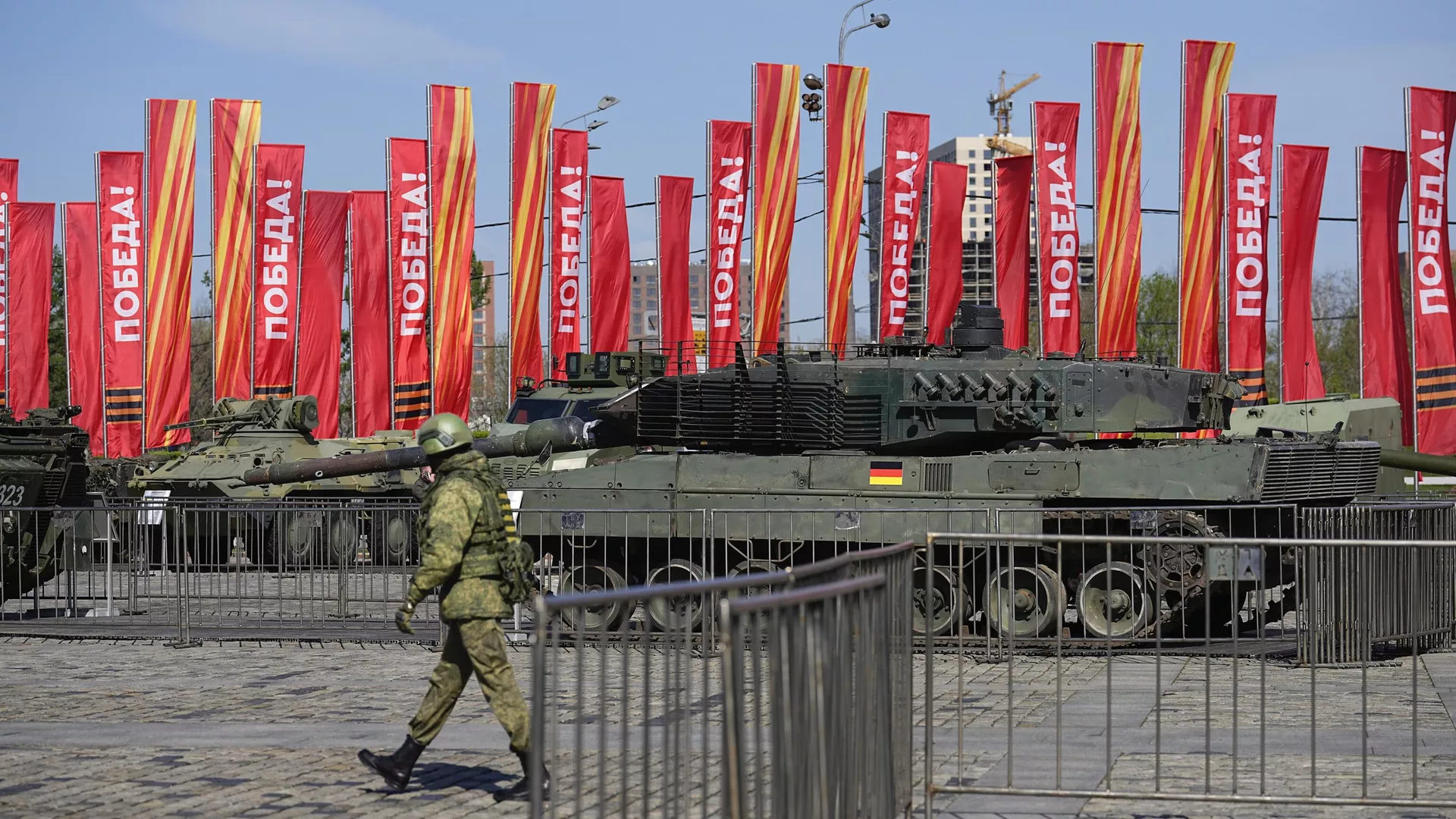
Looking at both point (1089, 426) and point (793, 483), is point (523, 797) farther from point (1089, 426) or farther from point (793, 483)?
point (1089, 426)

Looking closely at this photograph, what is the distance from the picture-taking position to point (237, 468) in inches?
985

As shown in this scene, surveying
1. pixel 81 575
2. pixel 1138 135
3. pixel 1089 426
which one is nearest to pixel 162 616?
pixel 81 575

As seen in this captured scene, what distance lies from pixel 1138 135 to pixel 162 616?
17.2 metres

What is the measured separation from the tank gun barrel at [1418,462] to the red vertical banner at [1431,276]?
2.47 m

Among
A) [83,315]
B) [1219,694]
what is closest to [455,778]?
[1219,694]

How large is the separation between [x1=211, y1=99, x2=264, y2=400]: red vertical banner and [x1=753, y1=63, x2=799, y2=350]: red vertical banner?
8.60 m

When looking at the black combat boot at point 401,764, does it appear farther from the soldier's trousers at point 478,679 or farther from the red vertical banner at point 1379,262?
the red vertical banner at point 1379,262

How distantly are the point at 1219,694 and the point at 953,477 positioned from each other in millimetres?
4130

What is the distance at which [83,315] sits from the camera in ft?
105

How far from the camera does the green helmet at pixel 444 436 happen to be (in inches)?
320

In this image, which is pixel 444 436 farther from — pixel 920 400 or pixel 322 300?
pixel 322 300

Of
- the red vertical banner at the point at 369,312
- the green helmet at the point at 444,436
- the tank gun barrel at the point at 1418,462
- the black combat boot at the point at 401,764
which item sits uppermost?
the red vertical banner at the point at 369,312

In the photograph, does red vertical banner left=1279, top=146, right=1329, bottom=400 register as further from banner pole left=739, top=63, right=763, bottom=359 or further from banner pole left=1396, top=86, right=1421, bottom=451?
banner pole left=739, top=63, right=763, bottom=359

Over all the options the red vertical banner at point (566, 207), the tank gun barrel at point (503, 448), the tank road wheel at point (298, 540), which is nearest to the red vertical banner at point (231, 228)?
the red vertical banner at point (566, 207)
